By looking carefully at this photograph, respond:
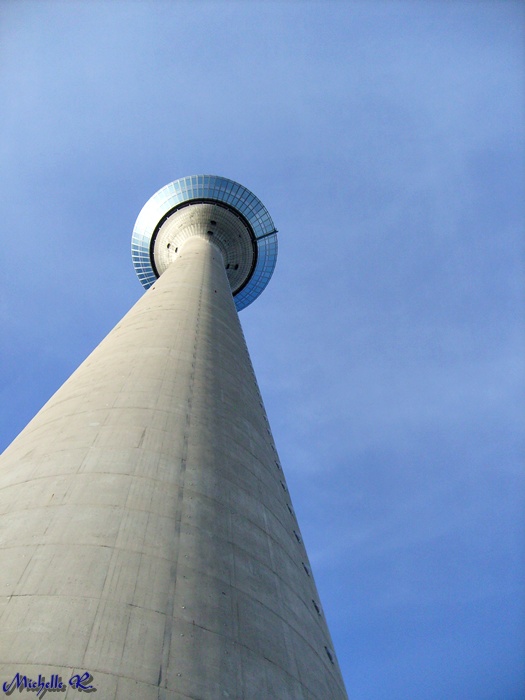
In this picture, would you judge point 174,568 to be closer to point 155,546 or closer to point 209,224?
point 155,546

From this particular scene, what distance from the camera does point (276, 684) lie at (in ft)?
27.6

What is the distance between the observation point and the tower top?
1885 inches

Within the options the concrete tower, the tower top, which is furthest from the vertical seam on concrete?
the tower top

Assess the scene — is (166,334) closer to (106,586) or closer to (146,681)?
(106,586)

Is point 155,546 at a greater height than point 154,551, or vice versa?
point 155,546

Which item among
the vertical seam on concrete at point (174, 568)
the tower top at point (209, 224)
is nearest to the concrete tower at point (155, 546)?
the vertical seam on concrete at point (174, 568)

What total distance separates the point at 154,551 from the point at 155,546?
0.46 ft

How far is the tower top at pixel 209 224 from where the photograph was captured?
47.9m

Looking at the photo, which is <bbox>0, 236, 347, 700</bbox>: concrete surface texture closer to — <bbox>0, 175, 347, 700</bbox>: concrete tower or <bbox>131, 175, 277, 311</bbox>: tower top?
<bbox>0, 175, 347, 700</bbox>: concrete tower

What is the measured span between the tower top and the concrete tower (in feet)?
102

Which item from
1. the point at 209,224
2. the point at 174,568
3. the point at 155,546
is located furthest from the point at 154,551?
the point at 209,224

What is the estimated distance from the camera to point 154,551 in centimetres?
931

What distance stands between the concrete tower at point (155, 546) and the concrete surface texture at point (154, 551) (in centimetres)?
3

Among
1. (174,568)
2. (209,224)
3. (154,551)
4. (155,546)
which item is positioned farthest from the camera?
(209,224)
